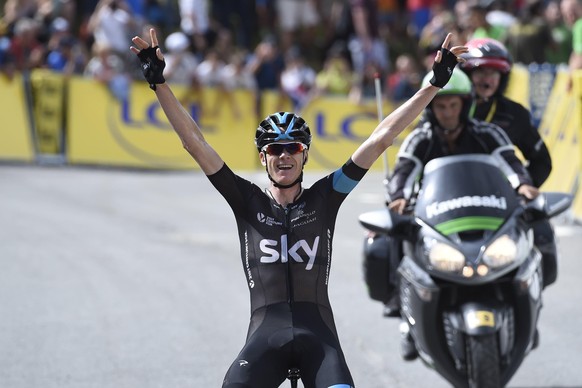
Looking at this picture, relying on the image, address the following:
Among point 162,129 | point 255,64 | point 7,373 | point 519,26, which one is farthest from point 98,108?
point 7,373

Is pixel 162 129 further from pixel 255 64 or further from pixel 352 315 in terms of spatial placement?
pixel 352 315

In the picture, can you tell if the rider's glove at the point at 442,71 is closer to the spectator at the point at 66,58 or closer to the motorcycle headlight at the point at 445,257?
the motorcycle headlight at the point at 445,257

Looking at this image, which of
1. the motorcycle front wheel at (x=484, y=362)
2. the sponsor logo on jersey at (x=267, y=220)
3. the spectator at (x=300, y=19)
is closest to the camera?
the sponsor logo on jersey at (x=267, y=220)

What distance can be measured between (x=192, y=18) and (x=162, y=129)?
1931 mm

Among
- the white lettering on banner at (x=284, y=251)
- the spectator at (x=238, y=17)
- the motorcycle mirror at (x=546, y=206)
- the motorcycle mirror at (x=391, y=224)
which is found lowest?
the motorcycle mirror at (x=391, y=224)

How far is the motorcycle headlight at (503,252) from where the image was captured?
707 centimetres

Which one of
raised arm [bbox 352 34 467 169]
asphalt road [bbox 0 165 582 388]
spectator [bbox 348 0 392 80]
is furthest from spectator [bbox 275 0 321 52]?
raised arm [bbox 352 34 467 169]

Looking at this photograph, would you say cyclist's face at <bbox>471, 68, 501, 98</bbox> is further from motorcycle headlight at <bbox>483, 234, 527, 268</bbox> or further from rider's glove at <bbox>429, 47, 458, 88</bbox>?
rider's glove at <bbox>429, 47, 458, 88</bbox>

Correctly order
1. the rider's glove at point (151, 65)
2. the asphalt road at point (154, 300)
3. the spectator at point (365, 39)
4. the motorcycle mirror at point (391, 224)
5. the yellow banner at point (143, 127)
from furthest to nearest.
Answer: the spectator at point (365, 39) → the yellow banner at point (143, 127) → the asphalt road at point (154, 300) → the motorcycle mirror at point (391, 224) → the rider's glove at point (151, 65)

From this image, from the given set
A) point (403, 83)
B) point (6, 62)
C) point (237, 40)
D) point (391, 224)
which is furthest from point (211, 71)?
point (391, 224)

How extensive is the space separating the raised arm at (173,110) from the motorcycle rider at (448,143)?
6.54 feet

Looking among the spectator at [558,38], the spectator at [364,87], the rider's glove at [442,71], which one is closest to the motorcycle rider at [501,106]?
the rider's glove at [442,71]

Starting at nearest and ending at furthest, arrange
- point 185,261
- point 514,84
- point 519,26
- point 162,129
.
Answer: point 185,261, point 514,84, point 519,26, point 162,129

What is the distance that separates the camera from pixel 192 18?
20375 millimetres
